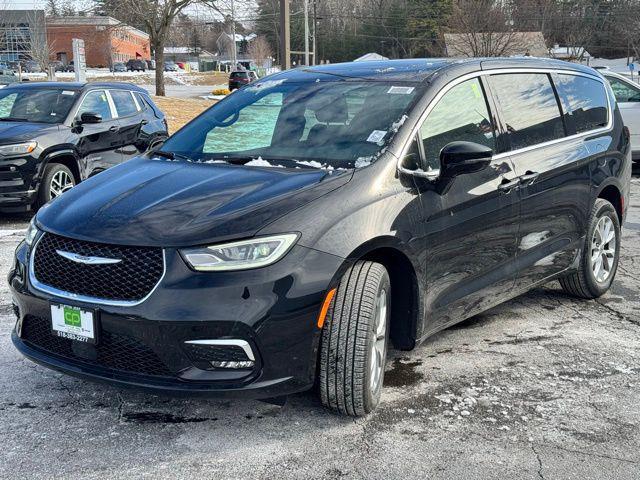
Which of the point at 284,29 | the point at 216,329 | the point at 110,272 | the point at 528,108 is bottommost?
the point at 216,329

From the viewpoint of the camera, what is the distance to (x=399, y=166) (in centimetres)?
383

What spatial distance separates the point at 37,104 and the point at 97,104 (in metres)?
0.76

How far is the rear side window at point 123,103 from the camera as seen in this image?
10350 mm

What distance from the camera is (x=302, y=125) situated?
4.34m

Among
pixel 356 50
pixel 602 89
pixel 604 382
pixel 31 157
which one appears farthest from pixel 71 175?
pixel 356 50

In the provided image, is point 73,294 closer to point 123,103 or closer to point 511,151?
point 511,151

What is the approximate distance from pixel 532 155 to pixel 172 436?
9.20 ft

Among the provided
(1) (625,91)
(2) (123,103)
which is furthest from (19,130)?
(1) (625,91)

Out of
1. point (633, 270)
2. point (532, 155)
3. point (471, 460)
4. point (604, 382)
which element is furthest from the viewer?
point (633, 270)

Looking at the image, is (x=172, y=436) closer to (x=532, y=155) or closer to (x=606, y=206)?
(x=532, y=155)

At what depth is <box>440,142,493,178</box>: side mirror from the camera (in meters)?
3.90

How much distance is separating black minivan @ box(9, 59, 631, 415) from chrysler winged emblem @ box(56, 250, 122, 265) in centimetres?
1

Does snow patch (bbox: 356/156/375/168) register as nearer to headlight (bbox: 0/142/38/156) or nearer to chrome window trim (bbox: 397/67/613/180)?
chrome window trim (bbox: 397/67/613/180)

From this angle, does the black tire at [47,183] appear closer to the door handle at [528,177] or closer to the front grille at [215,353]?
the door handle at [528,177]
